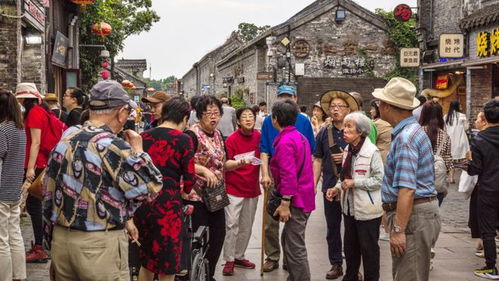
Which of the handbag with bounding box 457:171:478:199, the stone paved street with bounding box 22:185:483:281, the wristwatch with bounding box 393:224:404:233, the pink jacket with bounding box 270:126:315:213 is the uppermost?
the pink jacket with bounding box 270:126:315:213

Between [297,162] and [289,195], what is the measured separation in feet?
1.11

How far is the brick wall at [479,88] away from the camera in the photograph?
19562mm

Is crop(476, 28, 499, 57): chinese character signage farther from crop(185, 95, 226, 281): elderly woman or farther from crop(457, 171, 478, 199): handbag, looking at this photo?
crop(185, 95, 226, 281): elderly woman

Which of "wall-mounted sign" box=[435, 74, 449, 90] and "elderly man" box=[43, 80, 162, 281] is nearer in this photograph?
"elderly man" box=[43, 80, 162, 281]

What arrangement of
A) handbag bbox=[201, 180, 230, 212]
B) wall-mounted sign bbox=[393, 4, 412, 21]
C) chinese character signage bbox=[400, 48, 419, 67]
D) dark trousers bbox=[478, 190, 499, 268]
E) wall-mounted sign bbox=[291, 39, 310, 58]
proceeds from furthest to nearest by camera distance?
wall-mounted sign bbox=[291, 39, 310, 58] → wall-mounted sign bbox=[393, 4, 412, 21] → chinese character signage bbox=[400, 48, 419, 67] → dark trousers bbox=[478, 190, 499, 268] → handbag bbox=[201, 180, 230, 212]

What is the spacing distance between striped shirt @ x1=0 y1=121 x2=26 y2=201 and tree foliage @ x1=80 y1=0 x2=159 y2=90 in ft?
56.4

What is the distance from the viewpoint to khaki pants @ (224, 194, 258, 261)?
7.17m

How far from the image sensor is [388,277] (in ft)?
23.8

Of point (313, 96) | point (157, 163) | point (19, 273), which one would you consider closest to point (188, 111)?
point (157, 163)

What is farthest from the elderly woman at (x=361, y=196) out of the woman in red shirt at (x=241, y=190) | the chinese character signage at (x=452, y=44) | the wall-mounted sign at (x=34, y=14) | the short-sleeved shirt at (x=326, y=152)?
the chinese character signage at (x=452, y=44)

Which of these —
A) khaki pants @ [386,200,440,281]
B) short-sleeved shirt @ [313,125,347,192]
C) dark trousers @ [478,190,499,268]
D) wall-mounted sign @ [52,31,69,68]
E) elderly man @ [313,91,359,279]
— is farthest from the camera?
wall-mounted sign @ [52,31,69,68]

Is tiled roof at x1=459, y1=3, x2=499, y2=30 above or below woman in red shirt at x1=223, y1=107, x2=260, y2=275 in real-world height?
above

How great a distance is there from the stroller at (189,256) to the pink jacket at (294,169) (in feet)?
2.83

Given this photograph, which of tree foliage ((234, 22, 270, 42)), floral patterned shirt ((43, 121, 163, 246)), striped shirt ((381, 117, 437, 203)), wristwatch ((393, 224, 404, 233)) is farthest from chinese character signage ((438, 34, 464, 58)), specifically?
tree foliage ((234, 22, 270, 42))
